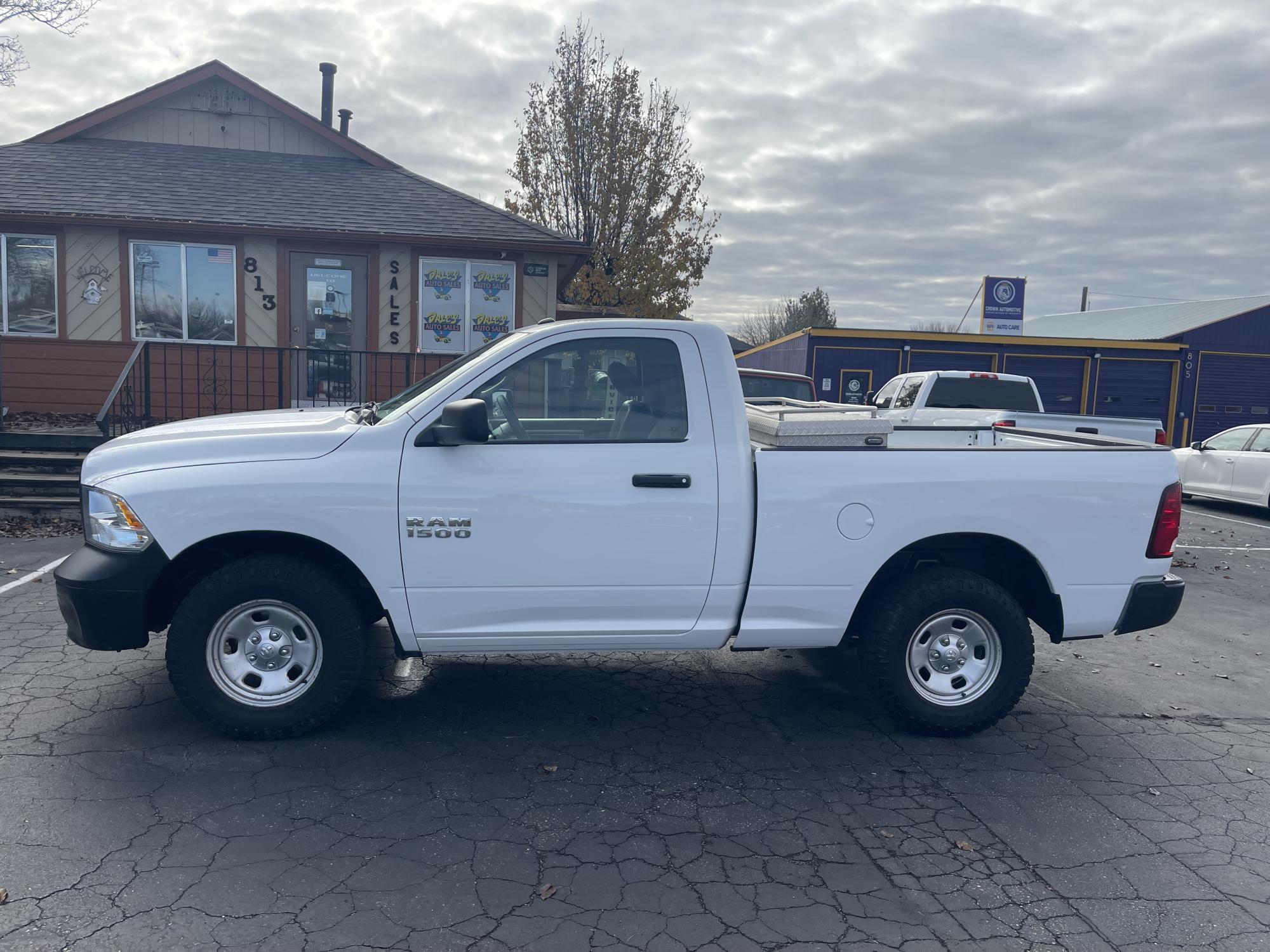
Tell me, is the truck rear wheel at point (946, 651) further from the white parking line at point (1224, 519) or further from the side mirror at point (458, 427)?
the white parking line at point (1224, 519)

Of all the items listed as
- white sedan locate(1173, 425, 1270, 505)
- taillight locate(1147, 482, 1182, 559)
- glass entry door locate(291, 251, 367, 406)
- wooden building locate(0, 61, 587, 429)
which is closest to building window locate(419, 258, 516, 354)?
wooden building locate(0, 61, 587, 429)

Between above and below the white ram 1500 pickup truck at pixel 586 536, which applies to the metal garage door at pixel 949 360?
above

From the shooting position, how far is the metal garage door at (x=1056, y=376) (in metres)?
24.8

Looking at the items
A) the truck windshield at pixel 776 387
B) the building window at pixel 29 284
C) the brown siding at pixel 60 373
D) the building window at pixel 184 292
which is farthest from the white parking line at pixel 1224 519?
the building window at pixel 29 284

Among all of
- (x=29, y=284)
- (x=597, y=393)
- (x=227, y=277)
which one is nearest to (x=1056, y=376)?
(x=227, y=277)

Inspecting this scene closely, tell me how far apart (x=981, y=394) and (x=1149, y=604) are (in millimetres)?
9141

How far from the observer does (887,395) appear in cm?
1517

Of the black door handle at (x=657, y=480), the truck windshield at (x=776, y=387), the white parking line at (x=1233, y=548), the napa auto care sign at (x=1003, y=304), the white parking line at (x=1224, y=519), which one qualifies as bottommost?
the white parking line at (x=1224, y=519)

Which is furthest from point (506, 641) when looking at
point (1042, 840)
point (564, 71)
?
point (564, 71)

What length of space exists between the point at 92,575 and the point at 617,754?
2441 millimetres

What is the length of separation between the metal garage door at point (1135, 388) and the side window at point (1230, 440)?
10.0 metres

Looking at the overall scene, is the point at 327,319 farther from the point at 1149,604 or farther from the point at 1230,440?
the point at 1230,440

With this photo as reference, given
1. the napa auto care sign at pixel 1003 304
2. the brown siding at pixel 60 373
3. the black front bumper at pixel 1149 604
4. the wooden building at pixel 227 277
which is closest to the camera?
the black front bumper at pixel 1149 604

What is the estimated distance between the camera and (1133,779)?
4484 mm
